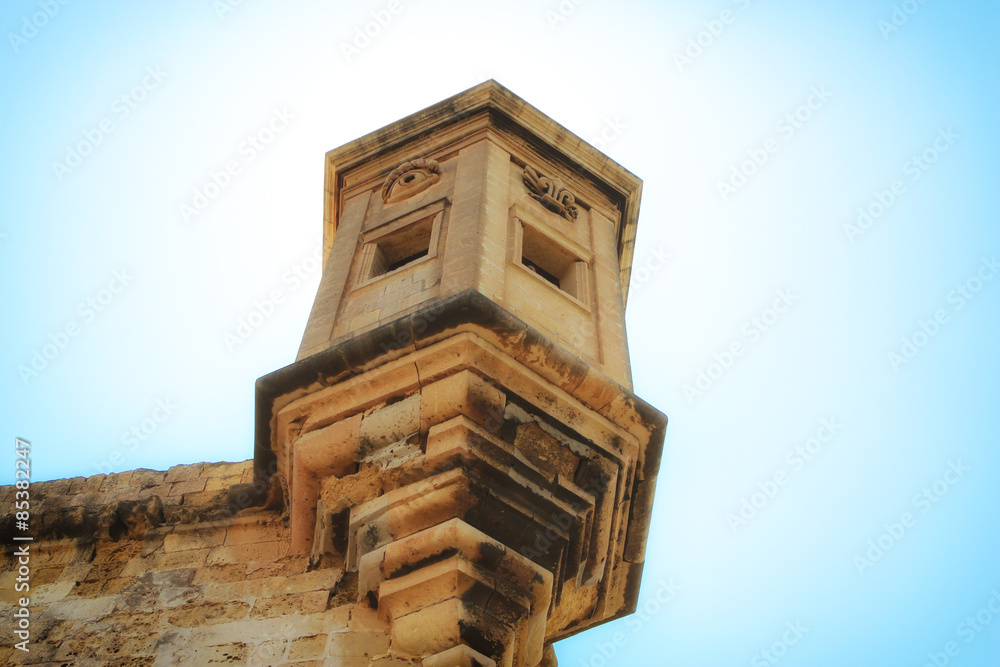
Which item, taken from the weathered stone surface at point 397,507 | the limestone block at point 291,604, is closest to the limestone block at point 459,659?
the weathered stone surface at point 397,507

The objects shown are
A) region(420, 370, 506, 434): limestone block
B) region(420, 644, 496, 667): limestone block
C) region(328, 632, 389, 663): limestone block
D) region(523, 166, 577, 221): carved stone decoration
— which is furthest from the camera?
region(523, 166, 577, 221): carved stone decoration

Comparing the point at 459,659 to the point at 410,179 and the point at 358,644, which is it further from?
the point at 410,179

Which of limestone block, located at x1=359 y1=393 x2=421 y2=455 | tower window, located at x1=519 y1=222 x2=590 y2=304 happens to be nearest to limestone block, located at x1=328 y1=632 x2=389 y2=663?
limestone block, located at x1=359 y1=393 x2=421 y2=455

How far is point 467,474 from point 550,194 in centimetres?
405

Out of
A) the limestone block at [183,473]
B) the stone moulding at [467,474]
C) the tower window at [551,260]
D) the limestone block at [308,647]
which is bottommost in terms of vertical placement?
the limestone block at [308,647]

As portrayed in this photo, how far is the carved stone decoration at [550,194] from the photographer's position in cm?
846

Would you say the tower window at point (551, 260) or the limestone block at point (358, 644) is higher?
the tower window at point (551, 260)

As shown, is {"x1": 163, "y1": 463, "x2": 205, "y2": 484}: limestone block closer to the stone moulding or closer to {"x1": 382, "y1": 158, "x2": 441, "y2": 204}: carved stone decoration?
the stone moulding

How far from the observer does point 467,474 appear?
5.07 metres

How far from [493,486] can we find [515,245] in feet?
8.97

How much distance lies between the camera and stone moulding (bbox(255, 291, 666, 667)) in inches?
188

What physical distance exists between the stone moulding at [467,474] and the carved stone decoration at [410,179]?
3.05 m

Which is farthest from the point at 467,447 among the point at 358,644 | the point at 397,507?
the point at 358,644

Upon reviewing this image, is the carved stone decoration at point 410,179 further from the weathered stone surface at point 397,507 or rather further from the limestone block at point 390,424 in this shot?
the limestone block at point 390,424
